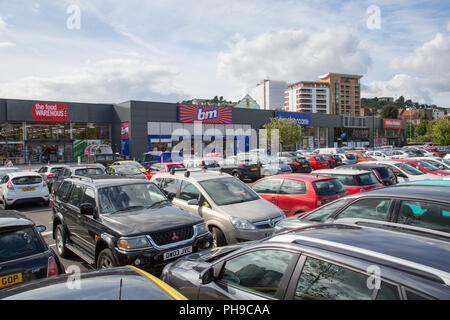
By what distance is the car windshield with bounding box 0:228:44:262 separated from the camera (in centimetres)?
383

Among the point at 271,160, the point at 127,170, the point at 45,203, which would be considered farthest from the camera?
the point at 271,160

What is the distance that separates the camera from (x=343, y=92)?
143 metres

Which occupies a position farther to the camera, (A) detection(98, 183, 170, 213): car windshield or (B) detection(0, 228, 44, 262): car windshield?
(A) detection(98, 183, 170, 213): car windshield

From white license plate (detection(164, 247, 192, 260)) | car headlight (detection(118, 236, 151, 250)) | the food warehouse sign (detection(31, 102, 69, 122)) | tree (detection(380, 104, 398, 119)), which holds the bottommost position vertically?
white license plate (detection(164, 247, 192, 260))

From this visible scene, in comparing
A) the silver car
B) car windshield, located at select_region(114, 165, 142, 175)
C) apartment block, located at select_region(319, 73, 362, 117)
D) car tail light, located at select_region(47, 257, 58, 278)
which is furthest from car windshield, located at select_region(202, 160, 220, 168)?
apartment block, located at select_region(319, 73, 362, 117)

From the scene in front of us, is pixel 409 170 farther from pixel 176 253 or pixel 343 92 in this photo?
pixel 343 92

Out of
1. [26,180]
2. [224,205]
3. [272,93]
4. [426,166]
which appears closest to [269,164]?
[426,166]

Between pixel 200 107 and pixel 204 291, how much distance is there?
35875mm

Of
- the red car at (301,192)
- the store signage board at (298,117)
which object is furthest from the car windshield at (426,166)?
the store signage board at (298,117)

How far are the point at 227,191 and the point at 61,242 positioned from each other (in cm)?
379

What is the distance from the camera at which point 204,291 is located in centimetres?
291

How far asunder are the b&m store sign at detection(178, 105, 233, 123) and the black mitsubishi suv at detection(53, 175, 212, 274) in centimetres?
3036

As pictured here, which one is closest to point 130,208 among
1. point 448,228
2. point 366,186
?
point 448,228

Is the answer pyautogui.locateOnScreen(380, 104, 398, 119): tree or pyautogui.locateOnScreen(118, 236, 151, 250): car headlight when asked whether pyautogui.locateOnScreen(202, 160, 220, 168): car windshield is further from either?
pyautogui.locateOnScreen(380, 104, 398, 119): tree
